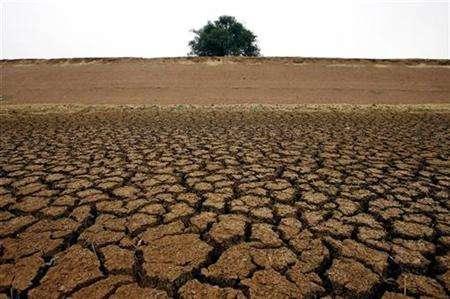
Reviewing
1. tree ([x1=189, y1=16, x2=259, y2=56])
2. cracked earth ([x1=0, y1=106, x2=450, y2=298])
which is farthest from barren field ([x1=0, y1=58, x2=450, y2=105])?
tree ([x1=189, y1=16, x2=259, y2=56])

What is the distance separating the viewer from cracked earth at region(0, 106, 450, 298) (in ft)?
5.47

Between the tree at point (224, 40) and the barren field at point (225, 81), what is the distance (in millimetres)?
10574

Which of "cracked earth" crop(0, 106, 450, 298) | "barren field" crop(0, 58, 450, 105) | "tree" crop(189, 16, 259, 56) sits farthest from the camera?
"tree" crop(189, 16, 259, 56)

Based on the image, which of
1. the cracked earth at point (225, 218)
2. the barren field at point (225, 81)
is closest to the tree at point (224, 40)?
the barren field at point (225, 81)

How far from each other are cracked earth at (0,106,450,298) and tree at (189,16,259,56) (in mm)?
22931

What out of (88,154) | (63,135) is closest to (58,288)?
(88,154)

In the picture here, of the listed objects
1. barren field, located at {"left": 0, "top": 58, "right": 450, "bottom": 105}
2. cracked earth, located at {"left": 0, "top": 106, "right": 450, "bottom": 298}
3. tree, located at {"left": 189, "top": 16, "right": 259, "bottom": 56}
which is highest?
tree, located at {"left": 189, "top": 16, "right": 259, "bottom": 56}

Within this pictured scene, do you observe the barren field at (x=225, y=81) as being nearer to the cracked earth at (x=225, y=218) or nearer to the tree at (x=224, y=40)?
the cracked earth at (x=225, y=218)

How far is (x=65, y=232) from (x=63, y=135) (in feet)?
12.1

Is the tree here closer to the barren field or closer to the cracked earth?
the barren field

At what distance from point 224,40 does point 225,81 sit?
44.6ft

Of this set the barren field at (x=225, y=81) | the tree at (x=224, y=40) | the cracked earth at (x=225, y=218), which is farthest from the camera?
the tree at (x=224, y=40)

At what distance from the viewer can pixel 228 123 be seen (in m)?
6.54

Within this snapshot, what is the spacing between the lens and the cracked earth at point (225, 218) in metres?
1.67
